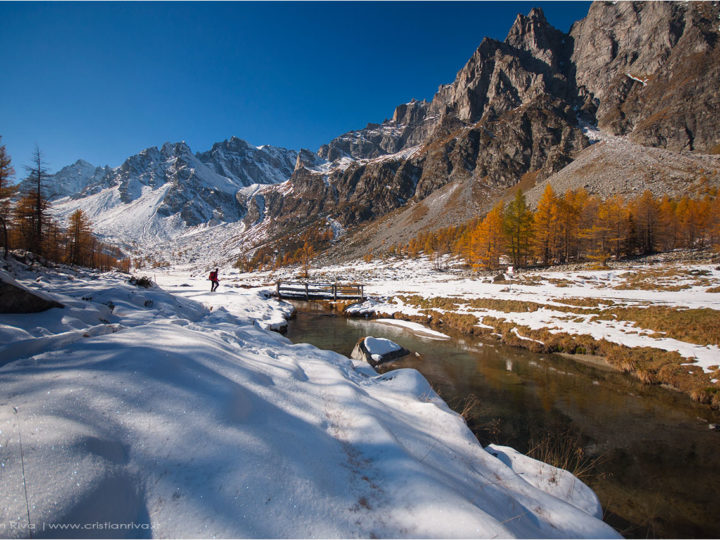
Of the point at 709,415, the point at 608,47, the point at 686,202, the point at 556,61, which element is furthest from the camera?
the point at 556,61

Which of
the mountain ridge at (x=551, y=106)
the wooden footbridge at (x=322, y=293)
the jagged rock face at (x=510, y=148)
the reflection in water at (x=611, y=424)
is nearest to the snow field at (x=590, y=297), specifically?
the reflection in water at (x=611, y=424)

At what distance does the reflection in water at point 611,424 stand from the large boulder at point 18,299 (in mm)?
10382

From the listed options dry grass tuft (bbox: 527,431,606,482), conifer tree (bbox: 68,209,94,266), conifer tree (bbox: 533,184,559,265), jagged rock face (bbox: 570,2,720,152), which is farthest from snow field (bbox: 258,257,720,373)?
jagged rock face (bbox: 570,2,720,152)

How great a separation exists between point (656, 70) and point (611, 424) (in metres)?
185

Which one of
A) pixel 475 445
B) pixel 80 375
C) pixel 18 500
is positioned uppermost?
pixel 80 375

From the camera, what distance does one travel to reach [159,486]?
7.06 feet

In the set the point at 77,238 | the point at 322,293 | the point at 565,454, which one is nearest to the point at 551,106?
the point at 322,293

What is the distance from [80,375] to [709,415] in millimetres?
14043

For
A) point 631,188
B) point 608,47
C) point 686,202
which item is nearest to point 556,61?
point 608,47

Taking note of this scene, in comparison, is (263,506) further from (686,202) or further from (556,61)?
(556,61)

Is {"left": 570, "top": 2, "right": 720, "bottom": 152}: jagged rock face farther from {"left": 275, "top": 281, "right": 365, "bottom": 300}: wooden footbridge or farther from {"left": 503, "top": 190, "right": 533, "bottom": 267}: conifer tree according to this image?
{"left": 275, "top": 281, "right": 365, "bottom": 300}: wooden footbridge

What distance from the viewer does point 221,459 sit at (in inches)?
95.9

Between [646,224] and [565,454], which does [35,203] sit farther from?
[646,224]

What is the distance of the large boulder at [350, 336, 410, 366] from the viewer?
37.1ft
